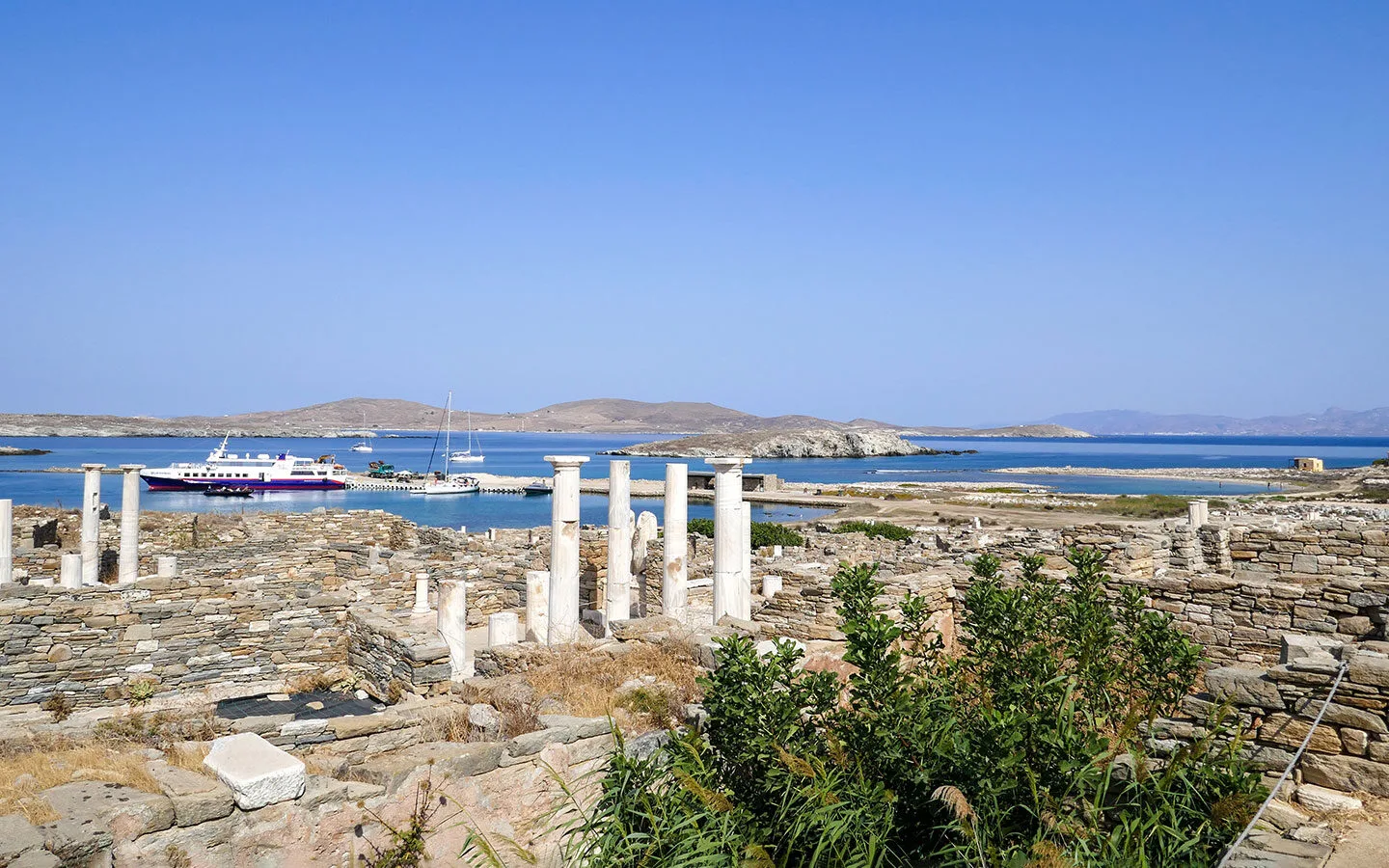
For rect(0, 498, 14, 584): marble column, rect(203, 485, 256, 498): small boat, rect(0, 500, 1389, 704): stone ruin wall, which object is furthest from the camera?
rect(203, 485, 256, 498): small boat

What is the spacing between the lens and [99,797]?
5.21 meters

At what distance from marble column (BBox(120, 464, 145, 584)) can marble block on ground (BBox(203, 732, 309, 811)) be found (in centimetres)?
1672

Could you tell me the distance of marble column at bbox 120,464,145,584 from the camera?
1973 cm

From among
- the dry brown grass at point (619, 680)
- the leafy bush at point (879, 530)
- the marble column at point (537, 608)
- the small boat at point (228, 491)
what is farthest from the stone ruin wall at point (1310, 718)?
the small boat at point (228, 491)

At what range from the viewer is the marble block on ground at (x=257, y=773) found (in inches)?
213

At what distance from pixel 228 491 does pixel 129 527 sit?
216ft

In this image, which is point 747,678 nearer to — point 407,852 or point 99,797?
point 407,852

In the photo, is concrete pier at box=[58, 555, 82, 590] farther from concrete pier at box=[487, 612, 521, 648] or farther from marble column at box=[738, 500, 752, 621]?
marble column at box=[738, 500, 752, 621]

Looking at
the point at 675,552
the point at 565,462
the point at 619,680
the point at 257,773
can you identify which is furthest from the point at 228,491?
the point at 257,773

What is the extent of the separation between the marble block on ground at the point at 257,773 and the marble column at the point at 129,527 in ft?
54.9

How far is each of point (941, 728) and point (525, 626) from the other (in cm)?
1089

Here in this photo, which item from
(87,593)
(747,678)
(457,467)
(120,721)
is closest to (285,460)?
(457,467)

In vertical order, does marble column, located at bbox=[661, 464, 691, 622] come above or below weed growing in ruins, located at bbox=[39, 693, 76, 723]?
above

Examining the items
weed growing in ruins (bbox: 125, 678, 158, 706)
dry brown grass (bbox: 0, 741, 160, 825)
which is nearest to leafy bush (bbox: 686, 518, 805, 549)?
weed growing in ruins (bbox: 125, 678, 158, 706)
